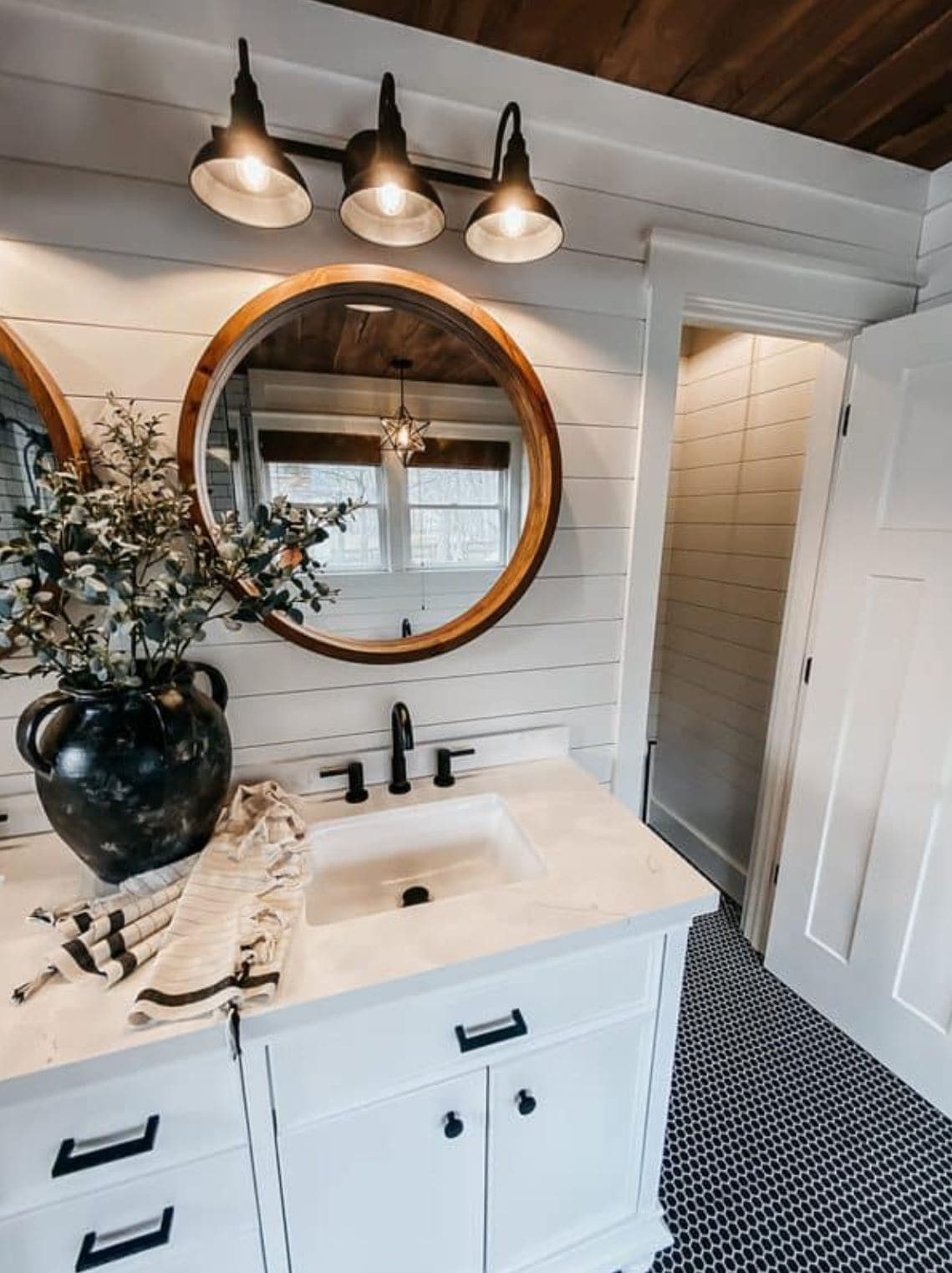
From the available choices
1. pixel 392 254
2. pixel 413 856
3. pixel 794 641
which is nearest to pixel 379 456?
pixel 392 254

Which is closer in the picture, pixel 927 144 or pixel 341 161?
pixel 341 161

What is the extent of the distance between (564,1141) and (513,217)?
1704 millimetres

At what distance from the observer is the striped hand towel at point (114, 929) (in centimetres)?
74

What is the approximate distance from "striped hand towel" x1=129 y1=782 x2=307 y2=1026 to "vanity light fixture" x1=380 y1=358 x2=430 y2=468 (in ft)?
2.56

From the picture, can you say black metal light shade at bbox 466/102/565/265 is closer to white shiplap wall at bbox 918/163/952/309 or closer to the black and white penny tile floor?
white shiplap wall at bbox 918/163/952/309

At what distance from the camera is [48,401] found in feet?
3.09

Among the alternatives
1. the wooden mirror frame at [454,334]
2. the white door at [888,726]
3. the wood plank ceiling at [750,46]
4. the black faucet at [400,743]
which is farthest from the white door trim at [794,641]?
the black faucet at [400,743]

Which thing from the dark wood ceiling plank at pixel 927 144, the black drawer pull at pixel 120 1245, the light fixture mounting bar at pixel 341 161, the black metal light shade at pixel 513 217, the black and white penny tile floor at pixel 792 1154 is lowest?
the black and white penny tile floor at pixel 792 1154

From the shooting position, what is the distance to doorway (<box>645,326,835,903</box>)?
198 centimetres

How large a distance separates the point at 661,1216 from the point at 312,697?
135cm

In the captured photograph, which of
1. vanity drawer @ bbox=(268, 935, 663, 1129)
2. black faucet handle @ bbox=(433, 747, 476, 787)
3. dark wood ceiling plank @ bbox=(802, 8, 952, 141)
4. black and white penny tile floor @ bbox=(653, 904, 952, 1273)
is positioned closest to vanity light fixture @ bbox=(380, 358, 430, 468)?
black faucet handle @ bbox=(433, 747, 476, 787)

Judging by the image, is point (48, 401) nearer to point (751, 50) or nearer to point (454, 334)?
point (454, 334)

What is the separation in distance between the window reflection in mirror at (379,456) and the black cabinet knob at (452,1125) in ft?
2.85

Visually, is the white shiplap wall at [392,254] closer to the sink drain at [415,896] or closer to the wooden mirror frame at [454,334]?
the wooden mirror frame at [454,334]
